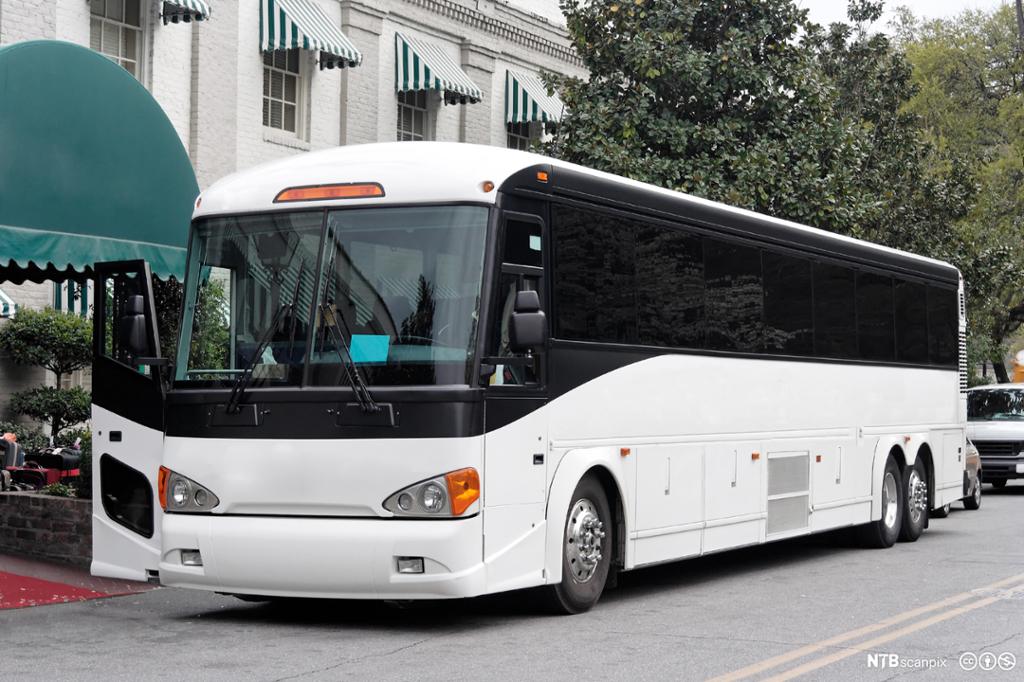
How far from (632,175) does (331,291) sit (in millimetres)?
14177

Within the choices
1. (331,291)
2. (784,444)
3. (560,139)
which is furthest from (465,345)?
(560,139)

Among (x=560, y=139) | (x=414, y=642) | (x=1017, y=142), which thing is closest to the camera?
(x=414, y=642)

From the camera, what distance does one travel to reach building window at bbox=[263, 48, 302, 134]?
2552cm

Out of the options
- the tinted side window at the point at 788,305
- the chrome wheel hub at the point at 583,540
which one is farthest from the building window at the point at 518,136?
the chrome wheel hub at the point at 583,540

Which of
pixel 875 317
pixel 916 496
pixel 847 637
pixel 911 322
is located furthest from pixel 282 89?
pixel 847 637

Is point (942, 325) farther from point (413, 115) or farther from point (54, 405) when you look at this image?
point (413, 115)

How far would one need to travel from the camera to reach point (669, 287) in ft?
40.4

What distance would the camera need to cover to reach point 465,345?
970cm

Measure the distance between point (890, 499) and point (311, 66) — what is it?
45.8ft

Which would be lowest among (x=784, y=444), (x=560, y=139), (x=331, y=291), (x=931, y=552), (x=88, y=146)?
(x=931, y=552)

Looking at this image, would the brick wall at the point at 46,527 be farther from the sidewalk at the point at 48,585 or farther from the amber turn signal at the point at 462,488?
the amber turn signal at the point at 462,488

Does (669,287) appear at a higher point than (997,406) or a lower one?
higher

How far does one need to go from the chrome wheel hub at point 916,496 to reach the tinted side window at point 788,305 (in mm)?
3294

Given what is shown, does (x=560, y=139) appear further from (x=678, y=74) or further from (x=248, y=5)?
(x=248, y=5)
